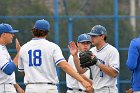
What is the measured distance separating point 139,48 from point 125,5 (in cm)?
1486

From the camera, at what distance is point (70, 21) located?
18.8 metres

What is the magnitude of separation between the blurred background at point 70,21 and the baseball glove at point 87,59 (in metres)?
7.07

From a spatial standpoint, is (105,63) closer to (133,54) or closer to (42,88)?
(133,54)

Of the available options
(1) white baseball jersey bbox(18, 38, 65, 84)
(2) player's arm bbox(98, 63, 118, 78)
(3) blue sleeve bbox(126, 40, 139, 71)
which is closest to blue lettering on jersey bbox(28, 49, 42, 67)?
(1) white baseball jersey bbox(18, 38, 65, 84)

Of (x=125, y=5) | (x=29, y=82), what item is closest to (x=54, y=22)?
(x=125, y=5)

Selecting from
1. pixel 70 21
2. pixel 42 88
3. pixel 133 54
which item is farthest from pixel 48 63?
pixel 70 21

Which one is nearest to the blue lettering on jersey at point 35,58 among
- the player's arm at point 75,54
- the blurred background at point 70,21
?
the player's arm at point 75,54

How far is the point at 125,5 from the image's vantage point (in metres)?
25.0

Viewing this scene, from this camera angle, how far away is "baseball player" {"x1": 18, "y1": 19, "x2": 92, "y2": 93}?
34.2 feet

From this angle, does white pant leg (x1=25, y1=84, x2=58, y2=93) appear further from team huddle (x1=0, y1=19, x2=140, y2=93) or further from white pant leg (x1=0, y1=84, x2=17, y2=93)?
white pant leg (x1=0, y1=84, x2=17, y2=93)

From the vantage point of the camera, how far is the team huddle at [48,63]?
34.2 feet

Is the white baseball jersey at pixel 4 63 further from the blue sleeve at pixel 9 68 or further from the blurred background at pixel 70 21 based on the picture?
the blurred background at pixel 70 21

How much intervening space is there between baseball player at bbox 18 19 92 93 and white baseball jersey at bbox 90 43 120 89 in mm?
978

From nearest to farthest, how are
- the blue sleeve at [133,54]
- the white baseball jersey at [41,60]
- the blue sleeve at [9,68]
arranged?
the blue sleeve at [133,54] < the white baseball jersey at [41,60] < the blue sleeve at [9,68]
